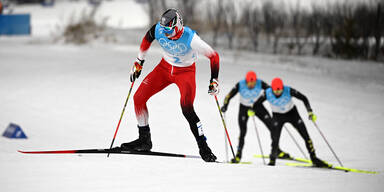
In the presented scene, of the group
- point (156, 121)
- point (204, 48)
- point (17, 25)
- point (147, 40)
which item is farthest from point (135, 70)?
point (17, 25)

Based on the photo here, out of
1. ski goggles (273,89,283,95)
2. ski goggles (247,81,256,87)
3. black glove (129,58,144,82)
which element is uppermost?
black glove (129,58,144,82)

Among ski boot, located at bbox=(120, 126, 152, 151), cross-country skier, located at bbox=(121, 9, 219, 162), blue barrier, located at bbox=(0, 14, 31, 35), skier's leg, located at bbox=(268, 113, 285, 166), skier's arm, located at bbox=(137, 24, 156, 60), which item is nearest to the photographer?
cross-country skier, located at bbox=(121, 9, 219, 162)

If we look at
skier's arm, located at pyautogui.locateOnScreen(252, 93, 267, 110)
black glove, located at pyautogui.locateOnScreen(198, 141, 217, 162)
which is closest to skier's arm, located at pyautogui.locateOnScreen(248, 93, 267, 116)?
skier's arm, located at pyautogui.locateOnScreen(252, 93, 267, 110)

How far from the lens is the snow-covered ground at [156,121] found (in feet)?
12.1

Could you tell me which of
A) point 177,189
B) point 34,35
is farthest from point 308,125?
point 34,35

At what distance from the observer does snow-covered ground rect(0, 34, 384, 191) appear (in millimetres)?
3689

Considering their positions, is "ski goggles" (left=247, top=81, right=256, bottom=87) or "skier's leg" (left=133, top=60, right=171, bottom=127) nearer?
"skier's leg" (left=133, top=60, right=171, bottom=127)

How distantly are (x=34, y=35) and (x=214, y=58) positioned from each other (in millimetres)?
22377

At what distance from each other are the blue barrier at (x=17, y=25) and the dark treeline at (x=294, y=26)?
8.55 m

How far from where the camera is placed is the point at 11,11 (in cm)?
2547

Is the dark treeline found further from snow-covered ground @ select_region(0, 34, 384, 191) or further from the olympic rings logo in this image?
the olympic rings logo

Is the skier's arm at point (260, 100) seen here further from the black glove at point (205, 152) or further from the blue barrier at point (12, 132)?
the blue barrier at point (12, 132)

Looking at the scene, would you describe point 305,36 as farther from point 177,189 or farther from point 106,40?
point 177,189

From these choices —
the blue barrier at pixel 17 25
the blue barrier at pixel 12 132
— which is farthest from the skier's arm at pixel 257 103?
the blue barrier at pixel 17 25
